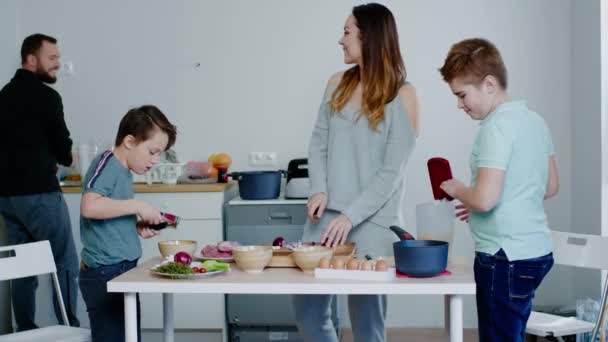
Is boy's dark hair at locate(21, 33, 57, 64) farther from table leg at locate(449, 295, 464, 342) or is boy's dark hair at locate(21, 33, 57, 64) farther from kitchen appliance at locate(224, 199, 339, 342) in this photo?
table leg at locate(449, 295, 464, 342)

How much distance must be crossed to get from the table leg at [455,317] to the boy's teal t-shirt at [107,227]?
940 millimetres

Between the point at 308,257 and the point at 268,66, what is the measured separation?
2.27m

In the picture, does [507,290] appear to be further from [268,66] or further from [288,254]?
[268,66]

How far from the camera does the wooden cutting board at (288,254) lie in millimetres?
1930

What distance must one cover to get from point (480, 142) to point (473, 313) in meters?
2.28

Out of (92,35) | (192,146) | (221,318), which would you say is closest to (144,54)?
(92,35)

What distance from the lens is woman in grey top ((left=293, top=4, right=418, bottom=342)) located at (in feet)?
6.91

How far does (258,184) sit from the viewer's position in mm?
3520

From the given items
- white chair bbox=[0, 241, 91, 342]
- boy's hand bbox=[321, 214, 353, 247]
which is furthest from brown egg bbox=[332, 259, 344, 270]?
white chair bbox=[0, 241, 91, 342]

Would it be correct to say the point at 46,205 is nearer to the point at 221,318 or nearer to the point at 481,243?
the point at 221,318

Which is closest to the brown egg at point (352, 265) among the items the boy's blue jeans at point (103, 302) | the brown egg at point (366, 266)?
the brown egg at point (366, 266)

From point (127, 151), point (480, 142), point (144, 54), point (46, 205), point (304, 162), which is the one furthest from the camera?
point (144, 54)

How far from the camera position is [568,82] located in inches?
150

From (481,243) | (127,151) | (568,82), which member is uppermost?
(568,82)
